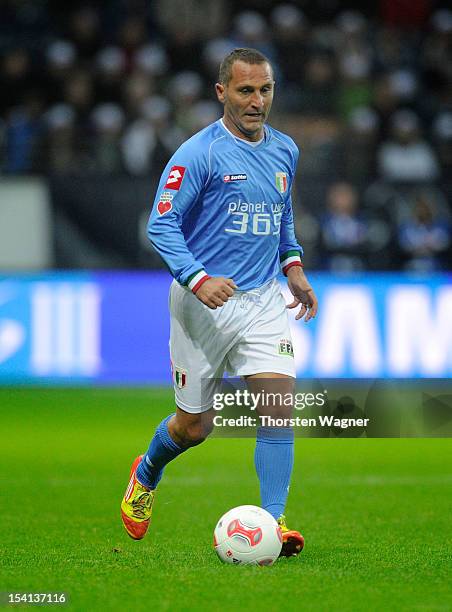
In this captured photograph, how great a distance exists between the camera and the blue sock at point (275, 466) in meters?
5.36

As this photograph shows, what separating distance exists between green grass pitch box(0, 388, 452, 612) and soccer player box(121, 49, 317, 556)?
517 millimetres

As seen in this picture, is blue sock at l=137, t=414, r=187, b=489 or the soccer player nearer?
the soccer player

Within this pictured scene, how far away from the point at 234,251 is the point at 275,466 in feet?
3.23

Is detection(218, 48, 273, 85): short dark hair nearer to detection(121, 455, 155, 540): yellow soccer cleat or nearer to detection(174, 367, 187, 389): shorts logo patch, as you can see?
detection(174, 367, 187, 389): shorts logo patch

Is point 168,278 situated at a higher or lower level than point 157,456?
lower

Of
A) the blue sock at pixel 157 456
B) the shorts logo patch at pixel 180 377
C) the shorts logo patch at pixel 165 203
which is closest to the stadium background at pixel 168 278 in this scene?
the blue sock at pixel 157 456

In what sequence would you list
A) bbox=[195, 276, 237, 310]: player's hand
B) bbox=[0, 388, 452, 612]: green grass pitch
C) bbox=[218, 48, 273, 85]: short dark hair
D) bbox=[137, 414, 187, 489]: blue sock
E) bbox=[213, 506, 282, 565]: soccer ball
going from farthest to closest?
bbox=[137, 414, 187, 489]: blue sock → bbox=[218, 48, 273, 85]: short dark hair → bbox=[195, 276, 237, 310]: player's hand → bbox=[213, 506, 282, 565]: soccer ball → bbox=[0, 388, 452, 612]: green grass pitch

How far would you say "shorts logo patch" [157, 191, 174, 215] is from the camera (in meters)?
5.39

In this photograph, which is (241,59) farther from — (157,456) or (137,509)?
(137,509)

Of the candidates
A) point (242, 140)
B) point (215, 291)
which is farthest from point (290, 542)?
point (242, 140)

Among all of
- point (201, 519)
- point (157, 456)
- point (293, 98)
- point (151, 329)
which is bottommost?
point (151, 329)

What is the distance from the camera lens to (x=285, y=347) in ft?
18.1

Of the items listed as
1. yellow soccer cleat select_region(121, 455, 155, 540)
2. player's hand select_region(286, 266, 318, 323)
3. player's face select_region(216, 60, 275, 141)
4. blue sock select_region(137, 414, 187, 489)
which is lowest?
yellow soccer cleat select_region(121, 455, 155, 540)

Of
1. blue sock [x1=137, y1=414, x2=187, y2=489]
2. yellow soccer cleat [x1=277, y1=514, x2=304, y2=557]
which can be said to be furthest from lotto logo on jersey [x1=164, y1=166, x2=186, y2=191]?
yellow soccer cleat [x1=277, y1=514, x2=304, y2=557]
